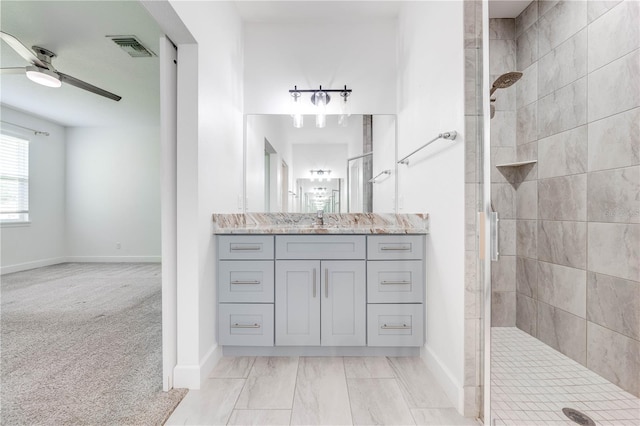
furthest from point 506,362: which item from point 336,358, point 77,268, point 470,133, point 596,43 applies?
point 77,268

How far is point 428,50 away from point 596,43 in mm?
887

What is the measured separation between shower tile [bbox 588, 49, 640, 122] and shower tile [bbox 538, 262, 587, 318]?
0.90 m

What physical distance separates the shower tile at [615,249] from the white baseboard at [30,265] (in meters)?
6.87

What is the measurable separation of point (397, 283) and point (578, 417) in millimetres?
1017

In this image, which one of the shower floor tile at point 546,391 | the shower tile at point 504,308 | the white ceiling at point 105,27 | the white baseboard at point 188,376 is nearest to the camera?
the shower floor tile at point 546,391

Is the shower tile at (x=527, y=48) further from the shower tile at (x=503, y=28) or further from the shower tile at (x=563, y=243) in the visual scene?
the shower tile at (x=563, y=243)

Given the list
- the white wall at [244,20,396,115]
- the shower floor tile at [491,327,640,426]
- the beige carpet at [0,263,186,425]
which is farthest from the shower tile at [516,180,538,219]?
the beige carpet at [0,263,186,425]

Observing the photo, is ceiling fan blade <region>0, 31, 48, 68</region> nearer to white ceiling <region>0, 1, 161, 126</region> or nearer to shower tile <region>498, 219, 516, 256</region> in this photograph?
white ceiling <region>0, 1, 161, 126</region>

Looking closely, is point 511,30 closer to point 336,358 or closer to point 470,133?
point 470,133

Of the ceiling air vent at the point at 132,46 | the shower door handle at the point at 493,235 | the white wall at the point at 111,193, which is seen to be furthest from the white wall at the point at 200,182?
the white wall at the point at 111,193

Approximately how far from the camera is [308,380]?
5.38 ft

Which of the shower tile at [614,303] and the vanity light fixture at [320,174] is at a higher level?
the vanity light fixture at [320,174]

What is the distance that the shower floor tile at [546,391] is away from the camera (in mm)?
1311

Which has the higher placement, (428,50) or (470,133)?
(428,50)
